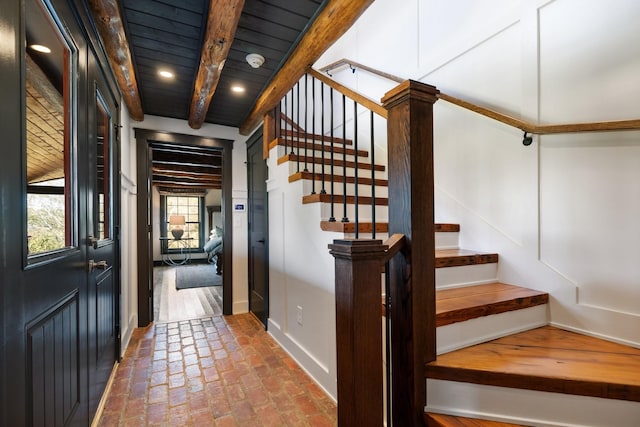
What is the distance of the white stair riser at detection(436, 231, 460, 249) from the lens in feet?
6.93

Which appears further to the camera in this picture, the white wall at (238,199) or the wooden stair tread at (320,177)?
the white wall at (238,199)

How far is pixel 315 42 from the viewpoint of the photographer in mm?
1880

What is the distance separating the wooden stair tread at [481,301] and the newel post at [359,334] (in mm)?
459

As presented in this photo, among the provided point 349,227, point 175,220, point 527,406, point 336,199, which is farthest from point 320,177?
point 175,220

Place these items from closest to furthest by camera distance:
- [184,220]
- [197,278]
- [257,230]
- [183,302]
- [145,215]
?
1. [145,215]
2. [257,230]
3. [183,302]
4. [197,278]
5. [184,220]

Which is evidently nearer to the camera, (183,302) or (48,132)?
(48,132)

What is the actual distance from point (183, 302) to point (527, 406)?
414cm

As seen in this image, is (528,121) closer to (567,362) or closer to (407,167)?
(407,167)

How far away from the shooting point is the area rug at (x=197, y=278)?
5.31 metres

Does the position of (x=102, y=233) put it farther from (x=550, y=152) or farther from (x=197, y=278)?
(x=197, y=278)

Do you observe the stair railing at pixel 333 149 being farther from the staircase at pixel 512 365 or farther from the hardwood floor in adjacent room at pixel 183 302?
the hardwood floor in adjacent room at pixel 183 302

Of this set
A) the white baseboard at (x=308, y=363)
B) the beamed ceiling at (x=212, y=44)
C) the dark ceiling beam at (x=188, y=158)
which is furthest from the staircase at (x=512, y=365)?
the dark ceiling beam at (x=188, y=158)

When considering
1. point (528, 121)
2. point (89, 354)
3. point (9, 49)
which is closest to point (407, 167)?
point (528, 121)

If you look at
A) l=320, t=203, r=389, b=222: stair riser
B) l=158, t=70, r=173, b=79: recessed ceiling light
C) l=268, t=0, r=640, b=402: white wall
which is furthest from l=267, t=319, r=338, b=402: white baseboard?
l=158, t=70, r=173, b=79: recessed ceiling light
